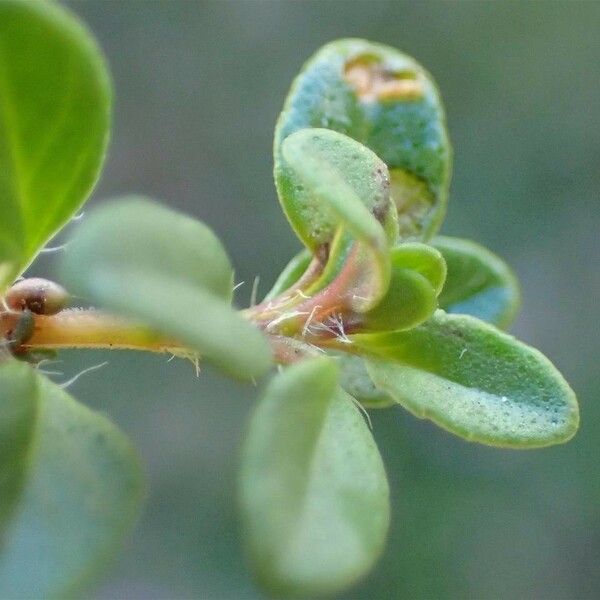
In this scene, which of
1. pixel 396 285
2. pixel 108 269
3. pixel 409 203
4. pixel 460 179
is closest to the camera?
pixel 108 269

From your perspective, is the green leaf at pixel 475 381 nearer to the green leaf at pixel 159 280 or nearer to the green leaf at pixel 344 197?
the green leaf at pixel 344 197

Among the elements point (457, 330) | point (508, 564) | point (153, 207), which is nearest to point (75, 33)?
point (153, 207)

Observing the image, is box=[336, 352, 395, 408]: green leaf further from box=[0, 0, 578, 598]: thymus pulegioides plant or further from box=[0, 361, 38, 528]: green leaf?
box=[0, 361, 38, 528]: green leaf

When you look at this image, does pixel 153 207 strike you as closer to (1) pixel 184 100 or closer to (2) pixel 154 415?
(2) pixel 154 415

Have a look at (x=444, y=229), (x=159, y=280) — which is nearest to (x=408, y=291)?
(x=159, y=280)

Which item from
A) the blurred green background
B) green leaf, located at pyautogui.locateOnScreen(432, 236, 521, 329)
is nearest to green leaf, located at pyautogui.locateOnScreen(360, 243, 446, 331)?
green leaf, located at pyautogui.locateOnScreen(432, 236, 521, 329)

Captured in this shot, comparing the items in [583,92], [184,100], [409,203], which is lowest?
[184,100]

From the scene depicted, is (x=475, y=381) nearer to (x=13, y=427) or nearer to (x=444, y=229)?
(x=13, y=427)

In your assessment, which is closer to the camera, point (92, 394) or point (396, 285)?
point (396, 285)
